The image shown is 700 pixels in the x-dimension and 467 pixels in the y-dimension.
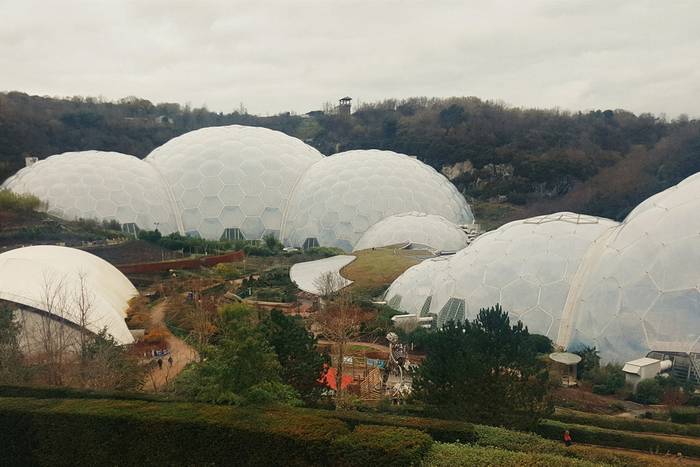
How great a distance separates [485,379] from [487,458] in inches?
154

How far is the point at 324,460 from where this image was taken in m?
8.66

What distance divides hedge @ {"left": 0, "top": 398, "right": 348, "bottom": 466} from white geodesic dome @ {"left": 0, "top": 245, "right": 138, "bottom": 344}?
7145 millimetres

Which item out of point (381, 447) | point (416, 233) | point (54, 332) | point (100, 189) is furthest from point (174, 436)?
point (100, 189)

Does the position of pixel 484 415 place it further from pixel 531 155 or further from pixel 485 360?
pixel 531 155

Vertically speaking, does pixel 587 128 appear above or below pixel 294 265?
above

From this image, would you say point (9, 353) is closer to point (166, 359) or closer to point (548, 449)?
point (166, 359)

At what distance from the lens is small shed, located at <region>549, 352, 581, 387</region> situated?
17.5 metres

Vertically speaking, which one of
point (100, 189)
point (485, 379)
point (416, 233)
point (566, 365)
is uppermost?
point (100, 189)

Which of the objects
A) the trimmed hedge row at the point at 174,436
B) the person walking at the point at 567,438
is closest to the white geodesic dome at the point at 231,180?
the trimmed hedge row at the point at 174,436

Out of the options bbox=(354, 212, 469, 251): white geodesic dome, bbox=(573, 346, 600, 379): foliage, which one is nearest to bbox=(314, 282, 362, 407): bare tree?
bbox=(573, 346, 600, 379): foliage

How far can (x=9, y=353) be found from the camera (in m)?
14.3

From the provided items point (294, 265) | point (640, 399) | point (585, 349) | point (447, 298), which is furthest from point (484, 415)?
point (294, 265)

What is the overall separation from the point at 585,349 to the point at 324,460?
13.0 metres

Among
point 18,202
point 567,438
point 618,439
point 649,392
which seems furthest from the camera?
point 18,202
